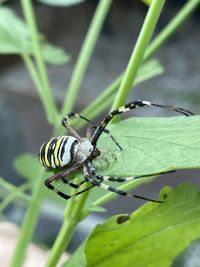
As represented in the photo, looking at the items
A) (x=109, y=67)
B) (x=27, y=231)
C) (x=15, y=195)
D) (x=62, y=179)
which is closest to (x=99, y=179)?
(x=62, y=179)

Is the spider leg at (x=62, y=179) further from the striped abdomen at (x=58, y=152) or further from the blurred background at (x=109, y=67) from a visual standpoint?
the blurred background at (x=109, y=67)

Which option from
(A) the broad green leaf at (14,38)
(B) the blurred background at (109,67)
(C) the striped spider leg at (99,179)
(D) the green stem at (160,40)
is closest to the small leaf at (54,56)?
(A) the broad green leaf at (14,38)

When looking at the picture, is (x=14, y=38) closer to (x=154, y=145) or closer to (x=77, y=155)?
(x=77, y=155)

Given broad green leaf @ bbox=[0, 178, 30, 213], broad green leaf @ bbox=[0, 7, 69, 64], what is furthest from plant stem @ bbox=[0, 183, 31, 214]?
broad green leaf @ bbox=[0, 7, 69, 64]

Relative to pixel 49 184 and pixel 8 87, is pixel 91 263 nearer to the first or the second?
pixel 49 184

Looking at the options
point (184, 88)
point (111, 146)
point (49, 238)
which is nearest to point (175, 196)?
point (111, 146)

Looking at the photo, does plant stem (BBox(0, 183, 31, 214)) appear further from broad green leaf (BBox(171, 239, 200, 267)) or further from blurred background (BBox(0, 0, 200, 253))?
blurred background (BBox(0, 0, 200, 253))
